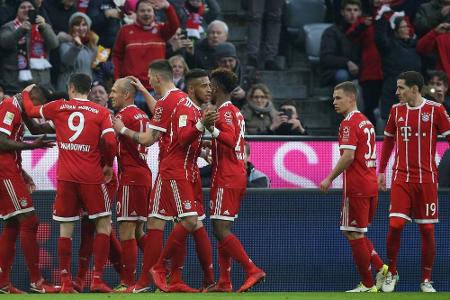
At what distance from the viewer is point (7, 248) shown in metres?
15.2

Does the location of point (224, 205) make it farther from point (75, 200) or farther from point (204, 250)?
point (75, 200)

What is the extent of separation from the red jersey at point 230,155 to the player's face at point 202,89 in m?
0.33

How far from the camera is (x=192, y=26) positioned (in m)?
21.3

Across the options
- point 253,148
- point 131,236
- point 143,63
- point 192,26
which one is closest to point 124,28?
point 143,63

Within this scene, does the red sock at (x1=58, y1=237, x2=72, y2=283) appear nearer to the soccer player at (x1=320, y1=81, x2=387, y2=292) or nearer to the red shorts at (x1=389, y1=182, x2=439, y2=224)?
the soccer player at (x1=320, y1=81, x2=387, y2=292)

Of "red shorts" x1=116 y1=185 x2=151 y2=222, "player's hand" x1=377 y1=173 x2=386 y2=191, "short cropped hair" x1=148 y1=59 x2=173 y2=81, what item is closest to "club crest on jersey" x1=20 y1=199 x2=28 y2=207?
"red shorts" x1=116 y1=185 x2=151 y2=222

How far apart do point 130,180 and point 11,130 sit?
135cm

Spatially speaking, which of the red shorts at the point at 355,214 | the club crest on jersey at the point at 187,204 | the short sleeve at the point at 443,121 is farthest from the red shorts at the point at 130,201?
the short sleeve at the point at 443,121

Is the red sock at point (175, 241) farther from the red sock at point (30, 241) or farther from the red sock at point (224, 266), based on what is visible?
the red sock at point (30, 241)

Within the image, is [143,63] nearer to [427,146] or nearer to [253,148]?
[253,148]

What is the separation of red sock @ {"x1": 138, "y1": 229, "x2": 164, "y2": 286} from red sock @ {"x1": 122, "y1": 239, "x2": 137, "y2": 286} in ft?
1.40

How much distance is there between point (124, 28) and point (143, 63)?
541 mm

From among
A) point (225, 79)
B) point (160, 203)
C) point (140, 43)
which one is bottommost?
point (160, 203)

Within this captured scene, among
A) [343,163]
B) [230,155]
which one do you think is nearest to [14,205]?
[230,155]
